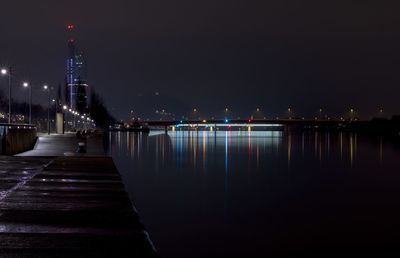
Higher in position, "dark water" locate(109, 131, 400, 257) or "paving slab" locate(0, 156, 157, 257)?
"paving slab" locate(0, 156, 157, 257)

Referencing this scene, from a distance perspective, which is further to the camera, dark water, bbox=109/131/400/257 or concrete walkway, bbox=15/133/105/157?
concrete walkway, bbox=15/133/105/157

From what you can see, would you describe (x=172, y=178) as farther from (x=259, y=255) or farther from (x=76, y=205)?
(x=76, y=205)

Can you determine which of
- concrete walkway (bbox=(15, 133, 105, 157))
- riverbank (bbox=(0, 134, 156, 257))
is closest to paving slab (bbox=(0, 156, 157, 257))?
riverbank (bbox=(0, 134, 156, 257))

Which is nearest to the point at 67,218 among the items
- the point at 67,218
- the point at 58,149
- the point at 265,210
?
the point at 67,218

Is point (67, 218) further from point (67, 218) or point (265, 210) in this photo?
point (265, 210)

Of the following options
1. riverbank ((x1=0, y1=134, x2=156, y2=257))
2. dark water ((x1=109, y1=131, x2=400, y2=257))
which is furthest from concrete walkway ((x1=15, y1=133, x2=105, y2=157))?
riverbank ((x1=0, y1=134, x2=156, y2=257))

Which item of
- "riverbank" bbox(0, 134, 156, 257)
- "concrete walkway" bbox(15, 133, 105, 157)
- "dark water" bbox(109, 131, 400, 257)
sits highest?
"concrete walkway" bbox(15, 133, 105, 157)

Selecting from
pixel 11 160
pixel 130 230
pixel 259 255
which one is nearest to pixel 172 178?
pixel 11 160

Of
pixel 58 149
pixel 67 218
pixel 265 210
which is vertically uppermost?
pixel 58 149

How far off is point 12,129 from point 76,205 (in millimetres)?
28119

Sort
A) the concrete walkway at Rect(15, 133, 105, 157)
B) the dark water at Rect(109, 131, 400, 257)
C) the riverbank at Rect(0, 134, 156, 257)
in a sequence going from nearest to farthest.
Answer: the riverbank at Rect(0, 134, 156, 257) → the dark water at Rect(109, 131, 400, 257) → the concrete walkway at Rect(15, 133, 105, 157)

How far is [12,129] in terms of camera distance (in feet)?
137

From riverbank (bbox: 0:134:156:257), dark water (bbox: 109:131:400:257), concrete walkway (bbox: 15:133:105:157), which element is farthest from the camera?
concrete walkway (bbox: 15:133:105:157)

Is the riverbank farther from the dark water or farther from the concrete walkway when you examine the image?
the concrete walkway
